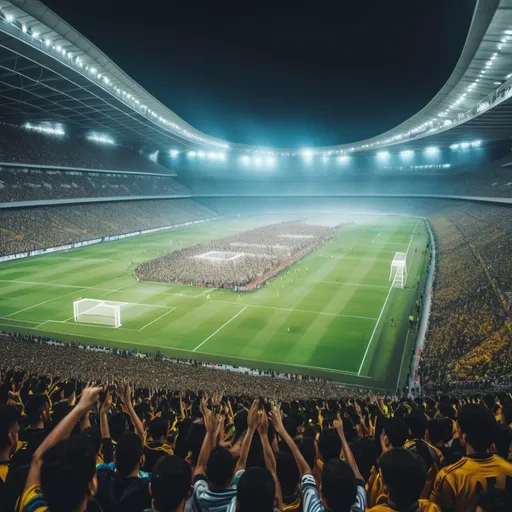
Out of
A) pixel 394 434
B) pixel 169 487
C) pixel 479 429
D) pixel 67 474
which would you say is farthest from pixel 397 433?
pixel 67 474

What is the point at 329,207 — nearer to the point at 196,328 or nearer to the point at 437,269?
the point at 437,269

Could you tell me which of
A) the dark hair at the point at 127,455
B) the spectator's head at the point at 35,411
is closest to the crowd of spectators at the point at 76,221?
the spectator's head at the point at 35,411

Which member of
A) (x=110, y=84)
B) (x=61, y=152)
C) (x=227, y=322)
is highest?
(x=110, y=84)

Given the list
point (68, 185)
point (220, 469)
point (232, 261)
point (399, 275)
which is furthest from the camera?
point (68, 185)

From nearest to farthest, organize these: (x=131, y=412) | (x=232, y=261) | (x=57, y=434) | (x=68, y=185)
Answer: (x=57, y=434) < (x=131, y=412) < (x=232, y=261) < (x=68, y=185)

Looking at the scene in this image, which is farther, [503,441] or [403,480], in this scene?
[503,441]

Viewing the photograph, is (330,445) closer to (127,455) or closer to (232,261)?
(127,455)

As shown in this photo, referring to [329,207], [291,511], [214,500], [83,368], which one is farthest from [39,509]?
[329,207]
